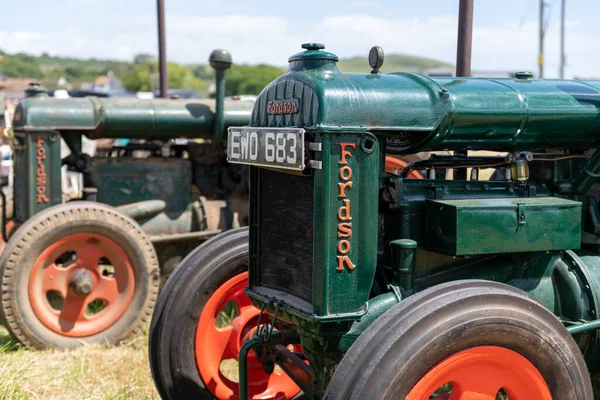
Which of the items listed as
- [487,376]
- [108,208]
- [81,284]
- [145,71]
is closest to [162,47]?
[108,208]

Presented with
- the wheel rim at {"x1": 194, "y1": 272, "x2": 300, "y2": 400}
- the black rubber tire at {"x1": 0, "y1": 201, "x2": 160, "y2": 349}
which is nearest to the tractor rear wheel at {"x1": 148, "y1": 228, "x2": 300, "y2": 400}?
the wheel rim at {"x1": 194, "y1": 272, "x2": 300, "y2": 400}

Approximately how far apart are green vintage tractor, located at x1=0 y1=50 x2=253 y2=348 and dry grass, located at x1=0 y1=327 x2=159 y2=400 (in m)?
0.19

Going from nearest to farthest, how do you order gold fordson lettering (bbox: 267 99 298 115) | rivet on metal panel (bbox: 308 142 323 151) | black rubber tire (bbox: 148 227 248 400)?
rivet on metal panel (bbox: 308 142 323 151), gold fordson lettering (bbox: 267 99 298 115), black rubber tire (bbox: 148 227 248 400)

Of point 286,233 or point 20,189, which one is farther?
point 20,189

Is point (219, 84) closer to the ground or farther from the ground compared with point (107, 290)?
farther from the ground

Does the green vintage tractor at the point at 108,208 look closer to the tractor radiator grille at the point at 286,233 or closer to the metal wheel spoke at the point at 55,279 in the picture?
the metal wheel spoke at the point at 55,279

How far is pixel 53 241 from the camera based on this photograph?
5516 mm

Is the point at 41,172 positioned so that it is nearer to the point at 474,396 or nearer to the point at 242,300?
the point at 242,300

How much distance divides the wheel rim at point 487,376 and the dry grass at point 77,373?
2.10 meters

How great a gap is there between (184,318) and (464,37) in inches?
93.4

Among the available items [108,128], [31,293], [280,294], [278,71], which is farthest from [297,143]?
[278,71]

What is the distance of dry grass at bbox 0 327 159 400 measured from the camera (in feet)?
14.3

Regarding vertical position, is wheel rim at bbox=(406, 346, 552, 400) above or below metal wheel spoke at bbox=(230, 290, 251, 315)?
above

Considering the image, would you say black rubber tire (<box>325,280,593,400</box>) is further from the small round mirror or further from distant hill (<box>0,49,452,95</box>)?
distant hill (<box>0,49,452,95</box>)
